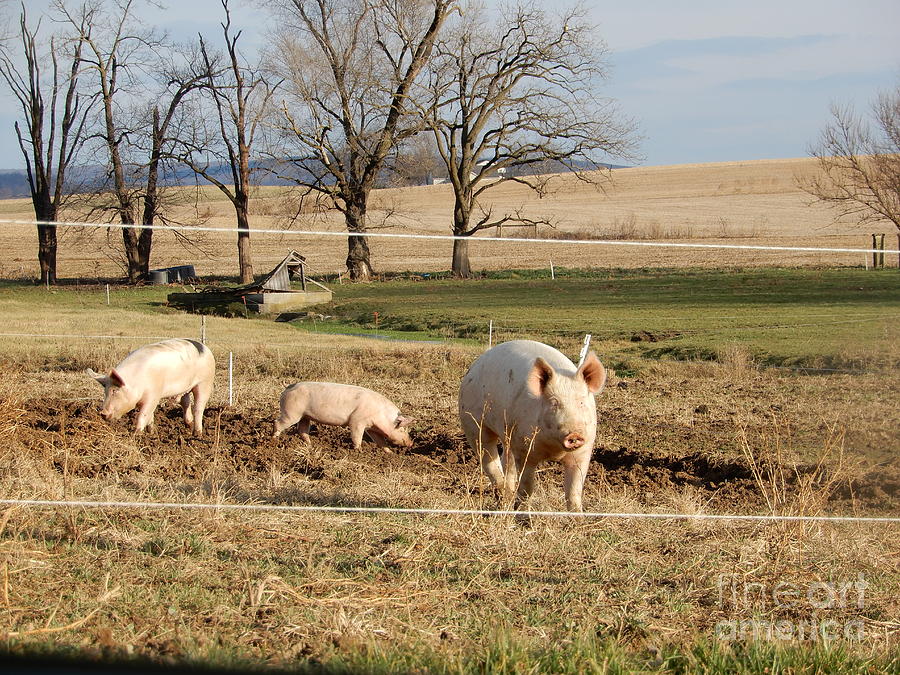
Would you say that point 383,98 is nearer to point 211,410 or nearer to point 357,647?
point 211,410

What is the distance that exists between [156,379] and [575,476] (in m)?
4.91

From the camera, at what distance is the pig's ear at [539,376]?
17.9ft

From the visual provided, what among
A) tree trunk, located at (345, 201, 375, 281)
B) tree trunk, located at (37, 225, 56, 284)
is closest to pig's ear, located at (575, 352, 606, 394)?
tree trunk, located at (345, 201, 375, 281)

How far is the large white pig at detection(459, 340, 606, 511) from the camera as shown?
548 centimetres

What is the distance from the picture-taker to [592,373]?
5.63m

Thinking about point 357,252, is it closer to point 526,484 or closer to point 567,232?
point 567,232

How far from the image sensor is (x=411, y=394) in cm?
1169

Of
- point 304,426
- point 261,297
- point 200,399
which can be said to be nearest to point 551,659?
point 304,426

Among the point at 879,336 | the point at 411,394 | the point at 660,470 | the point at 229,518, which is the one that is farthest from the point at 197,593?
the point at 879,336

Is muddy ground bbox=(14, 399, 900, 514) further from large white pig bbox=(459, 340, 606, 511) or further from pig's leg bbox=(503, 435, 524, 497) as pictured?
large white pig bbox=(459, 340, 606, 511)

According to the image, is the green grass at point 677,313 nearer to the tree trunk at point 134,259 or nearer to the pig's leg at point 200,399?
the pig's leg at point 200,399

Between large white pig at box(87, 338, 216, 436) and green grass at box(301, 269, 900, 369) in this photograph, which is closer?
large white pig at box(87, 338, 216, 436)

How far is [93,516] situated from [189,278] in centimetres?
3135

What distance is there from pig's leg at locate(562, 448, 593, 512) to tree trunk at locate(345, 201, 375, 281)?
2929cm
